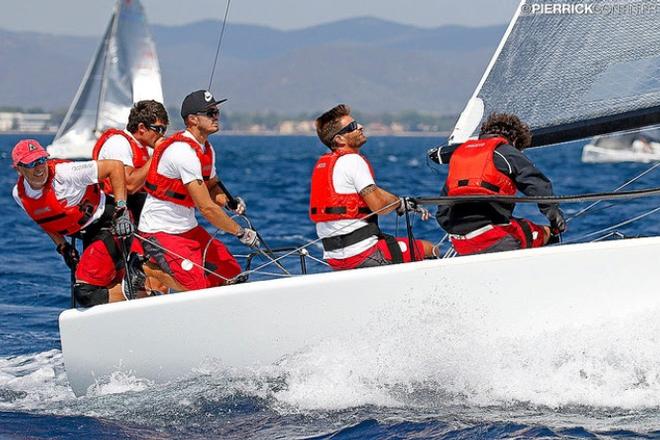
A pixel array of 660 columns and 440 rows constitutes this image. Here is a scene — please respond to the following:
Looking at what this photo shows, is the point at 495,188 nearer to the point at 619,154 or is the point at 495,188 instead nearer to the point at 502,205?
the point at 502,205

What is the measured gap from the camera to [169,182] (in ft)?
16.6

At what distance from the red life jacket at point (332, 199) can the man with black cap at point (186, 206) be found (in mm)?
336

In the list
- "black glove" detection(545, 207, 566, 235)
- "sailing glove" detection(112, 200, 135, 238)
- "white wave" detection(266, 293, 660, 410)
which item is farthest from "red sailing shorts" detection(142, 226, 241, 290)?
"black glove" detection(545, 207, 566, 235)

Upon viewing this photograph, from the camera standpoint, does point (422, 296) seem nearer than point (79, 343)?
Yes

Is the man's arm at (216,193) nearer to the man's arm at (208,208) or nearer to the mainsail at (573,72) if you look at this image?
the man's arm at (208,208)

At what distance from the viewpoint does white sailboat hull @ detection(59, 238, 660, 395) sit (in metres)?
4.41

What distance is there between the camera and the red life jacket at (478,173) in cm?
471

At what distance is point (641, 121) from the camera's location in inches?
195

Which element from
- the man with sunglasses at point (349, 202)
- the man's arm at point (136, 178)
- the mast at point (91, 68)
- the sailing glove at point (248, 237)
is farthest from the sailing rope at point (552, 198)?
the mast at point (91, 68)

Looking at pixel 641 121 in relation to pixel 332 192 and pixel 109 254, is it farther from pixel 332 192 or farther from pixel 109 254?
pixel 109 254

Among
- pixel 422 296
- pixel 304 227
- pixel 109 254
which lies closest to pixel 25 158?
pixel 109 254

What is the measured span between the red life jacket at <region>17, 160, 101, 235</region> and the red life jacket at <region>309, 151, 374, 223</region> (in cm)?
112

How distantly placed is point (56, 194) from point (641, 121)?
2.69 metres

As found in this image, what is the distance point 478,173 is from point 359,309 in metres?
0.78
